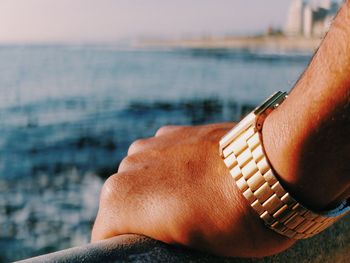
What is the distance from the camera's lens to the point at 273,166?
3.01ft

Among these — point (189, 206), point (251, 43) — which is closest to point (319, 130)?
point (189, 206)

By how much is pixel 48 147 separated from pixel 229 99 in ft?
36.9

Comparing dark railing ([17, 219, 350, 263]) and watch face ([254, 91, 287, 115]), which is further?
watch face ([254, 91, 287, 115])

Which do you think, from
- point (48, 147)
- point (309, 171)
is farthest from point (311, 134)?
point (48, 147)

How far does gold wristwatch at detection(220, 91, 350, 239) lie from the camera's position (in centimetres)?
91

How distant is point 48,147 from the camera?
11.6 meters

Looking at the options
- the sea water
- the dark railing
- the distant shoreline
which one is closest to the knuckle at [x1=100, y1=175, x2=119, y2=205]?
the dark railing

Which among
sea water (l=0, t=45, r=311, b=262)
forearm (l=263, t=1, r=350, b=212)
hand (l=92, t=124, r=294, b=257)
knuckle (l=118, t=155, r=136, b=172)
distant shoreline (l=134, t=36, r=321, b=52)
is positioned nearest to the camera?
forearm (l=263, t=1, r=350, b=212)

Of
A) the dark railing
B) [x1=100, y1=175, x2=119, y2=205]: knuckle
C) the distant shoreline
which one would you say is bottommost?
the distant shoreline

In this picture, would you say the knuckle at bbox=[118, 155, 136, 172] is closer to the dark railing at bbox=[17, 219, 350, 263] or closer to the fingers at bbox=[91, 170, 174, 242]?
the fingers at bbox=[91, 170, 174, 242]

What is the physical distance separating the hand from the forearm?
108 millimetres

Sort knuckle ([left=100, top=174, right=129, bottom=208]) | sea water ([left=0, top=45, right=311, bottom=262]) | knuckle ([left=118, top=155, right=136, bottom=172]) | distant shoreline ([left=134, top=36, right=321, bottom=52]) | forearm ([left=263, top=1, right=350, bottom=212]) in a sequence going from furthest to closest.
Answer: distant shoreline ([left=134, top=36, right=321, bottom=52]), sea water ([left=0, top=45, right=311, bottom=262]), knuckle ([left=118, top=155, right=136, bottom=172]), knuckle ([left=100, top=174, right=129, bottom=208]), forearm ([left=263, top=1, right=350, bottom=212])

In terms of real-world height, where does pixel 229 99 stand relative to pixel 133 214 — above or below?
below

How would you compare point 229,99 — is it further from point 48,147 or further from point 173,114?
point 48,147
